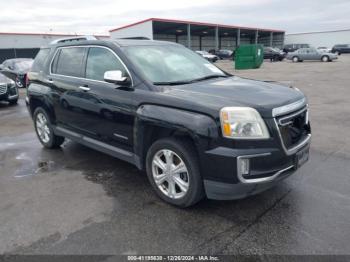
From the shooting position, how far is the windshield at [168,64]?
3737 millimetres

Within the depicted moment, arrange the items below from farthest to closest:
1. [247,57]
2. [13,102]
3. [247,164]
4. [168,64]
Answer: [247,57]
[13,102]
[168,64]
[247,164]

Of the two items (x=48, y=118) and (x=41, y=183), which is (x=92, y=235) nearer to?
(x=41, y=183)

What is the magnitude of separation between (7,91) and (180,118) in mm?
9808

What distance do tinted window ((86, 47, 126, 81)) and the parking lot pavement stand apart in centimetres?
143

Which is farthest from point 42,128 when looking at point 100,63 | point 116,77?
point 116,77

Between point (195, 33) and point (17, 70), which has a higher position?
point (195, 33)

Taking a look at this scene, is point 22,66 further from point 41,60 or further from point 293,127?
point 293,127

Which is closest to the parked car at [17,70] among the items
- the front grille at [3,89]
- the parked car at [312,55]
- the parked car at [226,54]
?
the front grille at [3,89]

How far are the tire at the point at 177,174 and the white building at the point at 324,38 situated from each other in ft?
251

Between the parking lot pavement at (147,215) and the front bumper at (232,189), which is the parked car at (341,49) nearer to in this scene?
the parking lot pavement at (147,215)

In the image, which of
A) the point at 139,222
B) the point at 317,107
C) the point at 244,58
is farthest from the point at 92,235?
the point at 244,58

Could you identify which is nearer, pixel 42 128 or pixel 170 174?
pixel 170 174

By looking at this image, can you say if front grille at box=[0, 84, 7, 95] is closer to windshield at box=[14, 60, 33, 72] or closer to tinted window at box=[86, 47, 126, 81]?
windshield at box=[14, 60, 33, 72]

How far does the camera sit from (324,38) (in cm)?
6950
